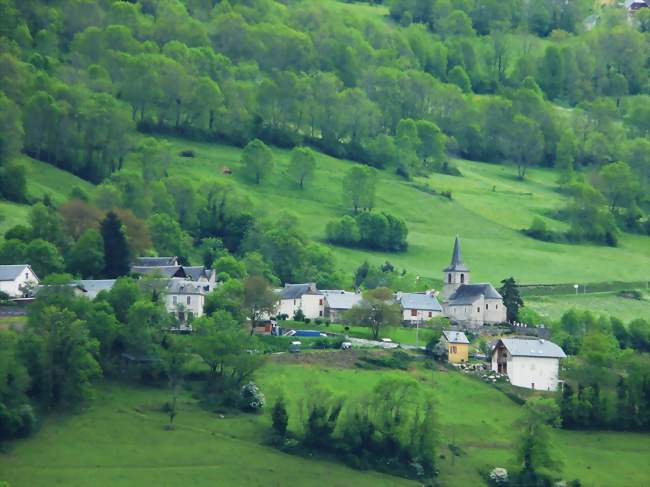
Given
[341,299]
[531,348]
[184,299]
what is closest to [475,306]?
[341,299]

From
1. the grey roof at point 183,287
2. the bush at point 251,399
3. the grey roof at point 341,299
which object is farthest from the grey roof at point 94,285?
the grey roof at point 341,299

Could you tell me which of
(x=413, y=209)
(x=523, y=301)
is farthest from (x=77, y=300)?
(x=413, y=209)

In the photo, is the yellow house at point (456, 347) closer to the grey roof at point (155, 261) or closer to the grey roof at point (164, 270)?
the grey roof at point (164, 270)

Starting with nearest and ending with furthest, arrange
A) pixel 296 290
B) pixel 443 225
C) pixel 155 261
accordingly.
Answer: pixel 155 261, pixel 296 290, pixel 443 225

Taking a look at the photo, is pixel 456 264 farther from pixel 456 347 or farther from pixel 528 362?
pixel 528 362

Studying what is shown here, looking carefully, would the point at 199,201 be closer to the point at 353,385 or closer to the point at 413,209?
the point at 413,209

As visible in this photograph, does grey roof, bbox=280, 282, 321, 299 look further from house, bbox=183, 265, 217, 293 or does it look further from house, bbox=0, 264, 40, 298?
house, bbox=0, 264, 40, 298
